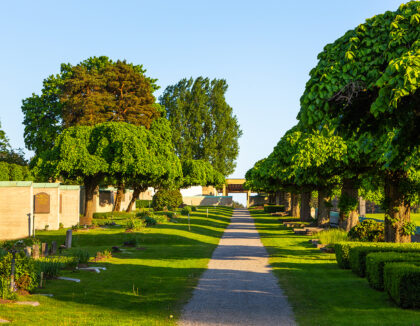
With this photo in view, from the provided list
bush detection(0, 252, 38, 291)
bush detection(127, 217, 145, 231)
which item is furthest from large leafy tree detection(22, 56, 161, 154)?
bush detection(0, 252, 38, 291)

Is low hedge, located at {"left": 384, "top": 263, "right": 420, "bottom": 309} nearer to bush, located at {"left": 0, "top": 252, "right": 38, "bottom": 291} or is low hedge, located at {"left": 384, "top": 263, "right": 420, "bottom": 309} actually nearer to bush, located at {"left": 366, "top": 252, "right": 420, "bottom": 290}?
bush, located at {"left": 366, "top": 252, "right": 420, "bottom": 290}

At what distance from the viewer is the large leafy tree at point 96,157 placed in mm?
35156

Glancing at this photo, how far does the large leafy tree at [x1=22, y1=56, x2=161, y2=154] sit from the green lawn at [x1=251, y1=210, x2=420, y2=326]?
33.2m

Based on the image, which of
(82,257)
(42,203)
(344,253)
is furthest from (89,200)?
(344,253)

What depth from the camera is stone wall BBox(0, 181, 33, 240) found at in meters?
26.3

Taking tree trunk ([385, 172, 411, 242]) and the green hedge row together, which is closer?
the green hedge row

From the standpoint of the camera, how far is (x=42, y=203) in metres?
30.7

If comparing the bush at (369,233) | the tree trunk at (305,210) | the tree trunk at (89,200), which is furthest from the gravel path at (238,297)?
the tree trunk at (305,210)

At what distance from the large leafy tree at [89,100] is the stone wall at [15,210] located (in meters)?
20.8

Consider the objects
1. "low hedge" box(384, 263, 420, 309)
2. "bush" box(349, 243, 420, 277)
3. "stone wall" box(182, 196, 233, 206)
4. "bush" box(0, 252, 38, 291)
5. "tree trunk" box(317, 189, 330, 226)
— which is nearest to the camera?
"low hedge" box(384, 263, 420, 309)

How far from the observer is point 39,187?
1227 inches

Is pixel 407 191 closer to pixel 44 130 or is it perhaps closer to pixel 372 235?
pixel 372 235

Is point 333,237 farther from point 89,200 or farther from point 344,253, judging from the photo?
point 89,200

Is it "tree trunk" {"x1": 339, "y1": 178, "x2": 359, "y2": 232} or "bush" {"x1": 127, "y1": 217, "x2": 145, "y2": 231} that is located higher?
"tree trunk" {"x1": 339, "y1": 178, "x2": 359, "y2": 232}
